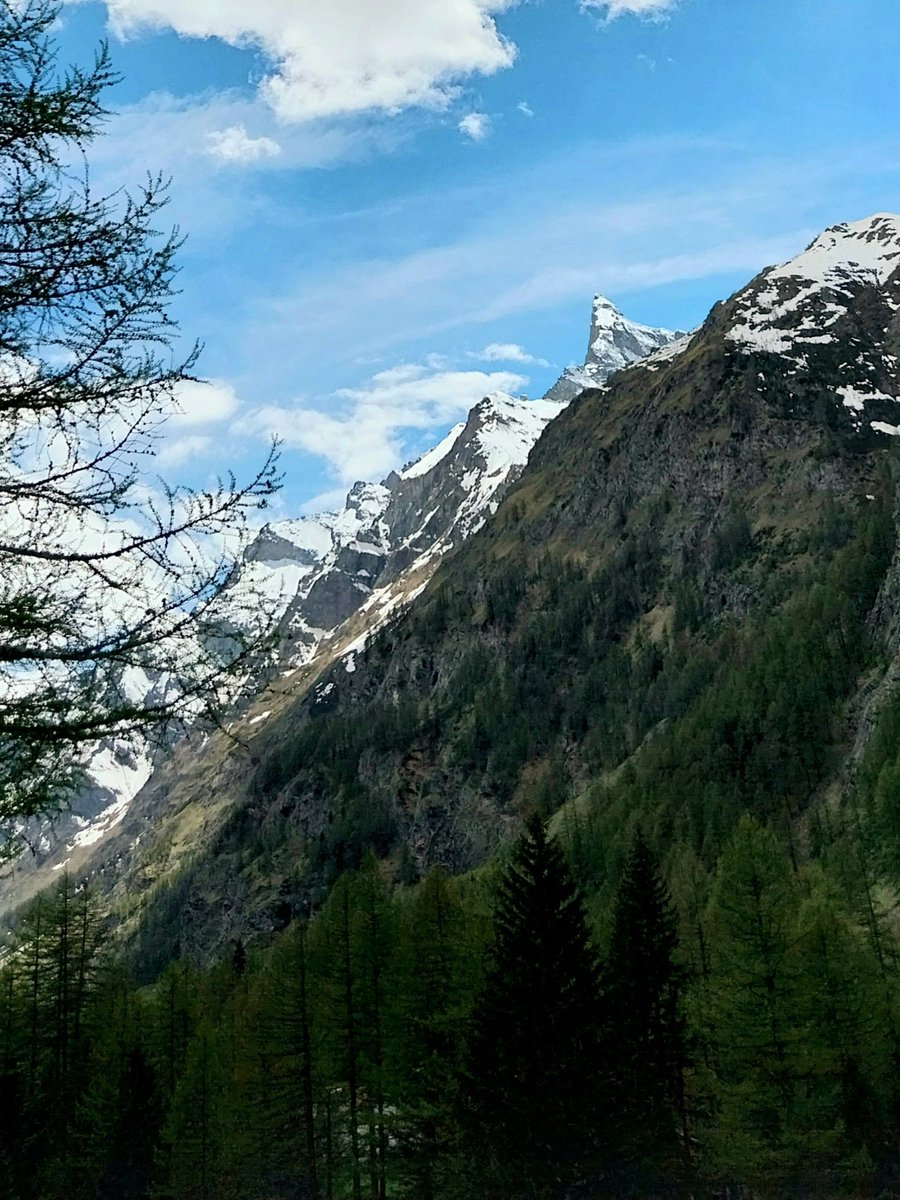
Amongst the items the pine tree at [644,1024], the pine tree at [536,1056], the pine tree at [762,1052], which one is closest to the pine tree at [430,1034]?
the pine tree at [536,1056]

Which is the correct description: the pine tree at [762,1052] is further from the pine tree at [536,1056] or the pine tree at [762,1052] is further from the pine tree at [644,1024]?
the pine tree at [536,1056]

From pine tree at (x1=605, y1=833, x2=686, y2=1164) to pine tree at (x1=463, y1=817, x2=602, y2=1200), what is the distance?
1400 millimetres

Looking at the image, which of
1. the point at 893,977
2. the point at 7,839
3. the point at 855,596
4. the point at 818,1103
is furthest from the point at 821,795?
the point at 7,839

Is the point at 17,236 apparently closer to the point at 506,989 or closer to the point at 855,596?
the point at 506,989

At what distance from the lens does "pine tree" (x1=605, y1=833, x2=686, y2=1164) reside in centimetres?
3116

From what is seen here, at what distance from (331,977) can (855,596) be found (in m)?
154

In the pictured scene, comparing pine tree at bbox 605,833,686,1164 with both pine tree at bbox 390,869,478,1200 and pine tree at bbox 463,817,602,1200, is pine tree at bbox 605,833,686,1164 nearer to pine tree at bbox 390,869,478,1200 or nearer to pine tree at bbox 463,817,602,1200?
pine tree at bbox 463,817,602,1200

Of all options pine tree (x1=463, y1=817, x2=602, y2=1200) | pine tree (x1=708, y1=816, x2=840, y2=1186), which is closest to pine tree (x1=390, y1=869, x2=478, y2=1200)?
pine tree (x1=463, y1=817, x2=602, y2=1200)

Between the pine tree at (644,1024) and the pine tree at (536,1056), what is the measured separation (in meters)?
1.40

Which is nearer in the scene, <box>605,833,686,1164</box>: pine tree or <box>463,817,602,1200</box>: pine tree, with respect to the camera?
<box>463,817,602,1200</box>: pine tree

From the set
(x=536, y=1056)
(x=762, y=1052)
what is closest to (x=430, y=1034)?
(x=536, y=1056)

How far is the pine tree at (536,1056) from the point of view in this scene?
29391 mm

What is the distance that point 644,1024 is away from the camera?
1377 inches

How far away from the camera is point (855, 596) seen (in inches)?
6693
